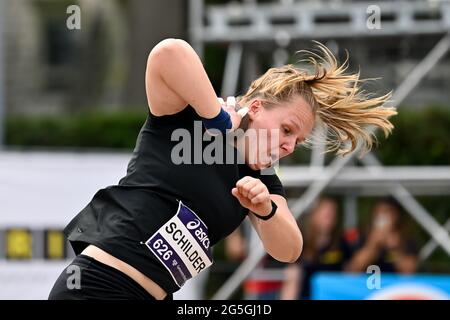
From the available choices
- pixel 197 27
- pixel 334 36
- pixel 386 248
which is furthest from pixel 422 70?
pixel 197 27

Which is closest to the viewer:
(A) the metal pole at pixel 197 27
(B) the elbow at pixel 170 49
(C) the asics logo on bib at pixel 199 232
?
(B) the elbow at pixel 170 49

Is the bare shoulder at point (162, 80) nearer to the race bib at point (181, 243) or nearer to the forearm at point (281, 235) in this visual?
the race bib at point (181, 243)

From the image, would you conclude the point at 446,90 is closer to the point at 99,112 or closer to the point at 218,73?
the point at 218,73

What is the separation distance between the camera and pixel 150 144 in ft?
11.1

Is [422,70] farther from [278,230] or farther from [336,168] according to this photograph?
[278,230]

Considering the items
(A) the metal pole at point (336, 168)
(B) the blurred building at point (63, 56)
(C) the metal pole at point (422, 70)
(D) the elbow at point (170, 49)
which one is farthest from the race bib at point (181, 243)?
(B) the blurred building at point (63, 56)

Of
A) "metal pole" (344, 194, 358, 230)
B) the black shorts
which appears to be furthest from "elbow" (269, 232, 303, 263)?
"metal pole" (344, 194, 358, 230)

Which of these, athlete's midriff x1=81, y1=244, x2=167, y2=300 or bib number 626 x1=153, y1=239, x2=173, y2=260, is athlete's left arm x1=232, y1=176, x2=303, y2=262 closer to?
bib number 626 x1=153, y1=239, x2=173, y2=260

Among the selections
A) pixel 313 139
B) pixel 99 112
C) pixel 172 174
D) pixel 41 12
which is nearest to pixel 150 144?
pixel 172 174

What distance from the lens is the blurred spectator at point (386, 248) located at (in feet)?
25.5

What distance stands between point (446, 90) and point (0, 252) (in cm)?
676

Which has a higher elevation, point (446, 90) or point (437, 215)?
point (446, 90)

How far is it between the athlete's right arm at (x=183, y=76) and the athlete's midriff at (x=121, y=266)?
56cm
